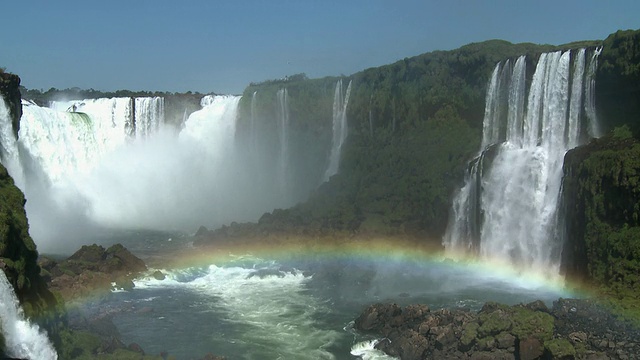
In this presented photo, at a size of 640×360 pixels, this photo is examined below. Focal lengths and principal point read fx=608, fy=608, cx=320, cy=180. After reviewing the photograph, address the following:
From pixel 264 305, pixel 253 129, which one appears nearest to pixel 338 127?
pixel 253 129

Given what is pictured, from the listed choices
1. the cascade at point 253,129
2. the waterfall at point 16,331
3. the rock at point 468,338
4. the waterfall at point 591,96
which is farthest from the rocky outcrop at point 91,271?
the waterfall at point 591,96

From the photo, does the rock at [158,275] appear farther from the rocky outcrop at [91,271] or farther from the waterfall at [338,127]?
the waterfall at [338,127]

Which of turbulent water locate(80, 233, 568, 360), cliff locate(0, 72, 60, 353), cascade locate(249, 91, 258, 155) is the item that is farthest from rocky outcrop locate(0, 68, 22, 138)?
cascade locate(249, 91, 258, 155)

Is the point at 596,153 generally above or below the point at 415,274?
above

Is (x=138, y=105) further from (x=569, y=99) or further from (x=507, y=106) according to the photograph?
(x=569, y=99)

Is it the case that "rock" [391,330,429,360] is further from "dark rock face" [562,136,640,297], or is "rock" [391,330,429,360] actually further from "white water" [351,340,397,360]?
"dark rock face" [562,136,640,297]

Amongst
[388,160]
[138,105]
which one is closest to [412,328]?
A: [388,160]

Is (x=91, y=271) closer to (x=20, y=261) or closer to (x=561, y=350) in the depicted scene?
(x=20, y=261)
